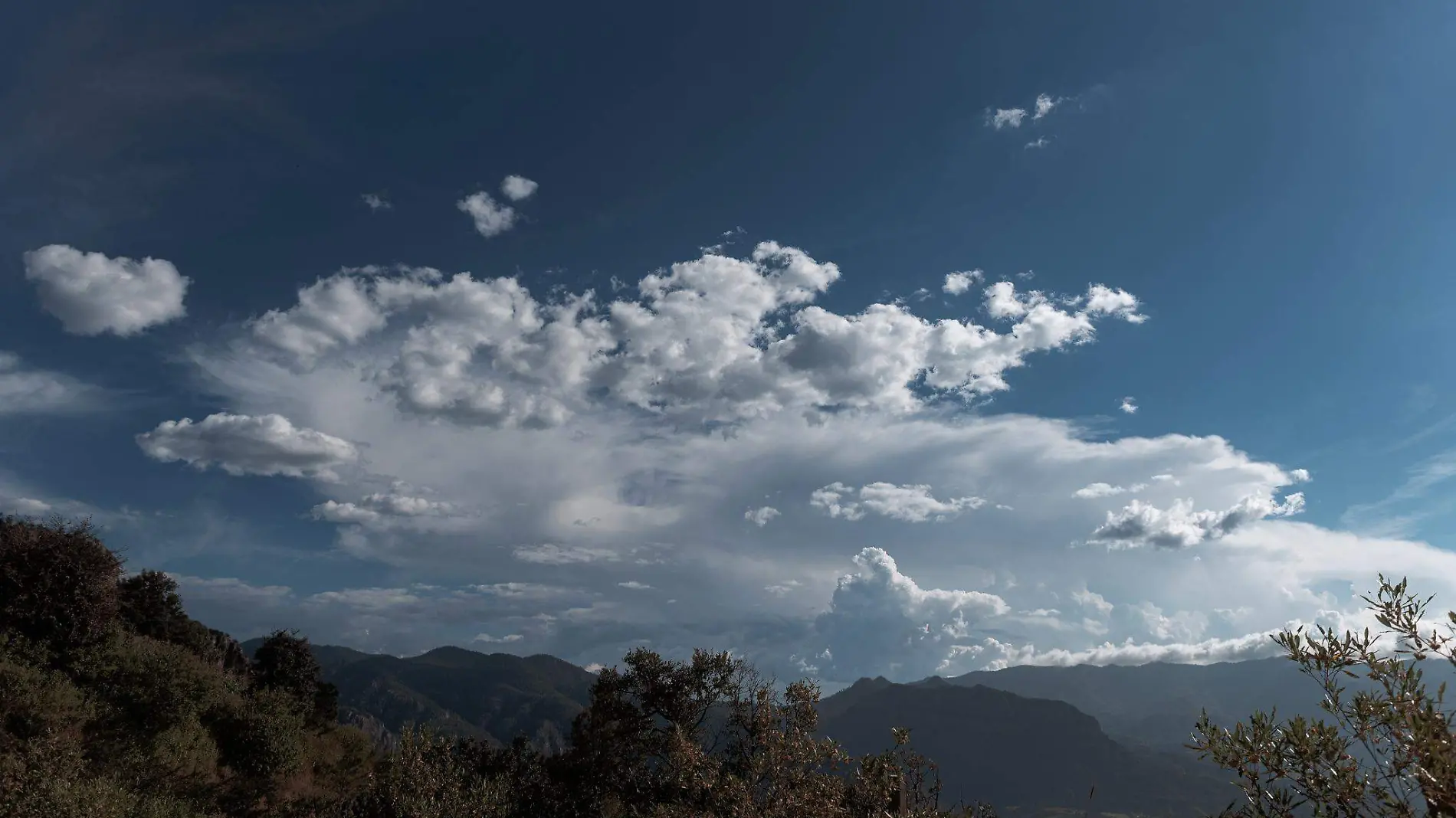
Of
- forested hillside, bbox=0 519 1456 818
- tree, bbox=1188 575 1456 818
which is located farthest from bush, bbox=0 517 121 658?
tree, bbox=1188 575 1456 818

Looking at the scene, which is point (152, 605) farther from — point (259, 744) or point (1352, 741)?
point (1352, 741)

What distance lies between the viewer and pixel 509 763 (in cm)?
4891

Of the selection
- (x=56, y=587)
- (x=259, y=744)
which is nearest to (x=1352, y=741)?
(x=259, y=744)

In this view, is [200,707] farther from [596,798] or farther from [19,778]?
[596,798]

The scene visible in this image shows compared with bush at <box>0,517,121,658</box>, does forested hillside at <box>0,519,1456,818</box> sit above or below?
below

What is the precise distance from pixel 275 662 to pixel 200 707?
47.2 feet

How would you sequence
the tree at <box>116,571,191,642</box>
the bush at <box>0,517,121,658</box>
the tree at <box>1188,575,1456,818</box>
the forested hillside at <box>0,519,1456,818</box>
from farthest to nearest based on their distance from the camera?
the tree at <box>116,571,191,642</box> → the bush at <box>0,517,121,658</box> → the forested hillside at <box>0,519,1456,818</box> → the tree at <box>1188,575,1456,818</box>

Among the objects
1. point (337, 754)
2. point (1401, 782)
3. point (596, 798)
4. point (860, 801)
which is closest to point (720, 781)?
point (860, 801)

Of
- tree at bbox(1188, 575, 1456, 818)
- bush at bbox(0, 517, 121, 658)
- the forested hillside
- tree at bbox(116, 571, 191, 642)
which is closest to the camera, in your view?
tree at bbox(1188, 575, 1456, 818)

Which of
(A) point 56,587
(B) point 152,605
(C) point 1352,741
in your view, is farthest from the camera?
(B) point 152,605

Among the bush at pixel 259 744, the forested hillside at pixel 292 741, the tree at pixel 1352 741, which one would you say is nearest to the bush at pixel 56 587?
the forested hillside at pixel 292 741

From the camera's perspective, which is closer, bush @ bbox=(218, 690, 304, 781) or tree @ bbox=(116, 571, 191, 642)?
bush @ bbox=(218, 690, 304, 781)

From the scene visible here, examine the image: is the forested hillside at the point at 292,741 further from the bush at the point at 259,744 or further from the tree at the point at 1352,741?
the tree at the point at 1352,741

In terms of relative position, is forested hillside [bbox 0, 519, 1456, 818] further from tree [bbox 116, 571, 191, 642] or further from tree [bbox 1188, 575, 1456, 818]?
tree [bbox 1188, 575, 1456, 818]
